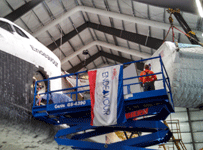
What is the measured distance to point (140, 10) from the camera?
20453mm

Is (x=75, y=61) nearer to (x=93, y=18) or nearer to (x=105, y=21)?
(x=93, y=18)

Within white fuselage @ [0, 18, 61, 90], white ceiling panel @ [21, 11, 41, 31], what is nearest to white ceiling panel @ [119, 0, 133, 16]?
white ceiling panel @ [21, 11, 41, 31]

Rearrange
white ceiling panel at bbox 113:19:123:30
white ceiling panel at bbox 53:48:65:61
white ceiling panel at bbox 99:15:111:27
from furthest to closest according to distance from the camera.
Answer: white ceiling panel at bbox 53:48:65:61 → white ceiling panel at bbox 99:15:111:27 → white ceiling panel at bbox 113:19:123:30

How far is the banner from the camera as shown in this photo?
7.02 m

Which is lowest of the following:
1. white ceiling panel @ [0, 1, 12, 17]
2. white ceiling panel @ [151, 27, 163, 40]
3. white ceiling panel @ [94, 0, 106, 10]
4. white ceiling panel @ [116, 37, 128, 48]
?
white ceiling panel @ [151, 27, 163, 40]

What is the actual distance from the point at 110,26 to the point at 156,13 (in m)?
8.07

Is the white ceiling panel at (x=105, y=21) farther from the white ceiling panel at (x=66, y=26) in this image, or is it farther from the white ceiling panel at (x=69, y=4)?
the white ceiling panel at (x=66, y=26)

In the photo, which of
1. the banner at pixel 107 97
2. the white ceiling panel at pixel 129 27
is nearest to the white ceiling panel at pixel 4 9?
the white ceiling panel at pixel 129 27

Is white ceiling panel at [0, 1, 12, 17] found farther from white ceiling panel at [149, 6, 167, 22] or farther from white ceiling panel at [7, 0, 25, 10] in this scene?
white ceiling panel at [149, 6, 167, 22]

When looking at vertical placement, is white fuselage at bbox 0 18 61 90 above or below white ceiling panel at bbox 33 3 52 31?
below

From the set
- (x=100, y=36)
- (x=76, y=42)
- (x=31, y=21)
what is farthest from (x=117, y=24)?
(x=31, y=21)

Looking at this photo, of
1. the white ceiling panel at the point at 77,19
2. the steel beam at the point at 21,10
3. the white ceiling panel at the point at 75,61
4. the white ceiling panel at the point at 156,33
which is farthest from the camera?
the white ceiling panel at the point at 75,61

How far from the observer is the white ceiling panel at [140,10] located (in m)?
19.7

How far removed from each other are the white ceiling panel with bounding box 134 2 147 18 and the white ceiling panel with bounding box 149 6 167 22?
2.08 ft
